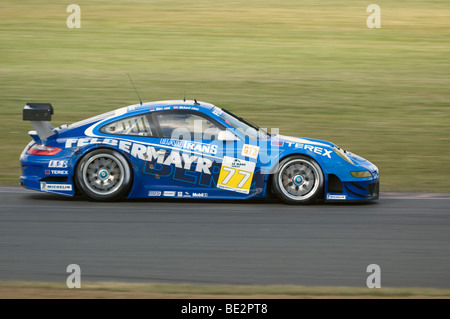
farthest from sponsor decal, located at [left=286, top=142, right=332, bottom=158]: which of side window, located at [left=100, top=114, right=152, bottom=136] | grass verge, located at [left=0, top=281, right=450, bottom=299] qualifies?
grass verge, located at [left=0, top=281, right=450, bottom=299]

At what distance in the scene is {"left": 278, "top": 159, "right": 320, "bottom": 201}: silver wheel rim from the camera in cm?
955

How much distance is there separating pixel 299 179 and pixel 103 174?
2.48 metres

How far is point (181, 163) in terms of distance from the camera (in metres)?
9.52

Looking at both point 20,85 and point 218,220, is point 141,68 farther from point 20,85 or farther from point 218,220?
point 218,220

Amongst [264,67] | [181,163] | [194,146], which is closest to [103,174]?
[181,163]

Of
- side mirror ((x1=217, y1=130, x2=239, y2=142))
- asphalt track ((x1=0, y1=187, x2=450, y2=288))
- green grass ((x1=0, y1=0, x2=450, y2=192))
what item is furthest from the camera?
green grass ((x1=0, y1=0, x2=450, y2=192))

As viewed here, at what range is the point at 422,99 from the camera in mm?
18109

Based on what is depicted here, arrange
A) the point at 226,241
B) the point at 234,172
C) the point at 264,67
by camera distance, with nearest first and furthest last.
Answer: the point at 226,241, the point at 234,172, the point at 264,67

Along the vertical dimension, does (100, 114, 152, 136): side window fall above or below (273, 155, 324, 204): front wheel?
above

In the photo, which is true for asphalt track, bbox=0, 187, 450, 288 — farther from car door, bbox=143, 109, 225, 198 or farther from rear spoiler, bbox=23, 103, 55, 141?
rear spoiler, bbox=23, 103, 55, 141

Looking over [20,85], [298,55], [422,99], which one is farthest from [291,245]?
[298,55]

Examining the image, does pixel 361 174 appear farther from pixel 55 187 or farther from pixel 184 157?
pixel 55 187

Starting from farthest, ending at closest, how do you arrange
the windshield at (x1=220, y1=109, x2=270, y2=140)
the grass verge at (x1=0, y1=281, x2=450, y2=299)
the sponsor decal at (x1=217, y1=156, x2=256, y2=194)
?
the windshield at (x1=220, y1=109, x2=270, y2=140)
the sponsor decal at (x1=217, y1=156, x2=256, y2=194)
the grass verge at (x1=0, y1=281, x2=450, y2=299)
